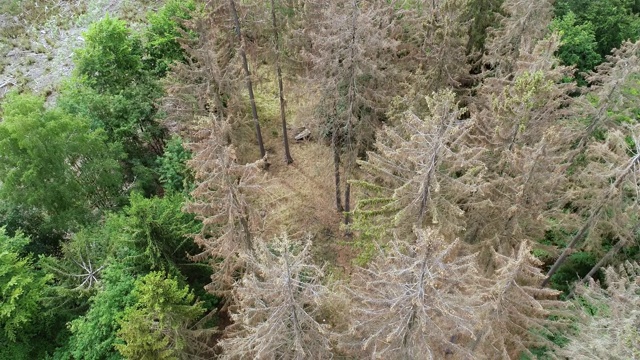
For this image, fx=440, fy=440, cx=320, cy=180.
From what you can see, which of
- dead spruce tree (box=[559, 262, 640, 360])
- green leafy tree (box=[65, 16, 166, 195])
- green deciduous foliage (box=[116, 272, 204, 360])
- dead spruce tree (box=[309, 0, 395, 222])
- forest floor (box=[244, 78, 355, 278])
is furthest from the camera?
forest floor (box=[244, 78, 355, 278])

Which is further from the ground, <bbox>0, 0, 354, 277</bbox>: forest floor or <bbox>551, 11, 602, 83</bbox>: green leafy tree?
<bbox>551, 11, 602, 83</bbox>: green leafy tree

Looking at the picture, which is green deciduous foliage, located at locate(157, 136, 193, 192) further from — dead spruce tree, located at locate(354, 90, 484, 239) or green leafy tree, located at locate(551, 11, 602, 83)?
green leafy tree, located at locate(551, 11, 602, 83)

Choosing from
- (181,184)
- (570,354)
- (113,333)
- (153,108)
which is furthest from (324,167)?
(570,354)

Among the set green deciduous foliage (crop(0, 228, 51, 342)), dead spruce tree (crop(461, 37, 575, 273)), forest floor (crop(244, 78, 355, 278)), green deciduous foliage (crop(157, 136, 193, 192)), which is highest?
dead spruce tree (crop(461, 37, 575, 273))

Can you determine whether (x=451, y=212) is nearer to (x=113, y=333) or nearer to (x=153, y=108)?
(x=113, y=333)

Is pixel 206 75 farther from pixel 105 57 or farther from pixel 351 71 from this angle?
pixel 105 57

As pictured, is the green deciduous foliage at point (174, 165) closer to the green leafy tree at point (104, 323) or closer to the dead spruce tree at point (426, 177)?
the green leafy tree at point (104, 323)

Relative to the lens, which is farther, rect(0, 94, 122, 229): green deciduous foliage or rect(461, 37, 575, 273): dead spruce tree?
rect(0, 94, 122, 229): green deciduous foliage

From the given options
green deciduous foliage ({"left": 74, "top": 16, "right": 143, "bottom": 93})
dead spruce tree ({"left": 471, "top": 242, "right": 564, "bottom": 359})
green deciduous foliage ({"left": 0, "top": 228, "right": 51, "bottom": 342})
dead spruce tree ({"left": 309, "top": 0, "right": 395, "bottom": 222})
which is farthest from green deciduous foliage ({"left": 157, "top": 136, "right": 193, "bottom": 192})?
dead spruce tree ({"left": 471, "top": 242, "right": 564, "bottom": 359})
